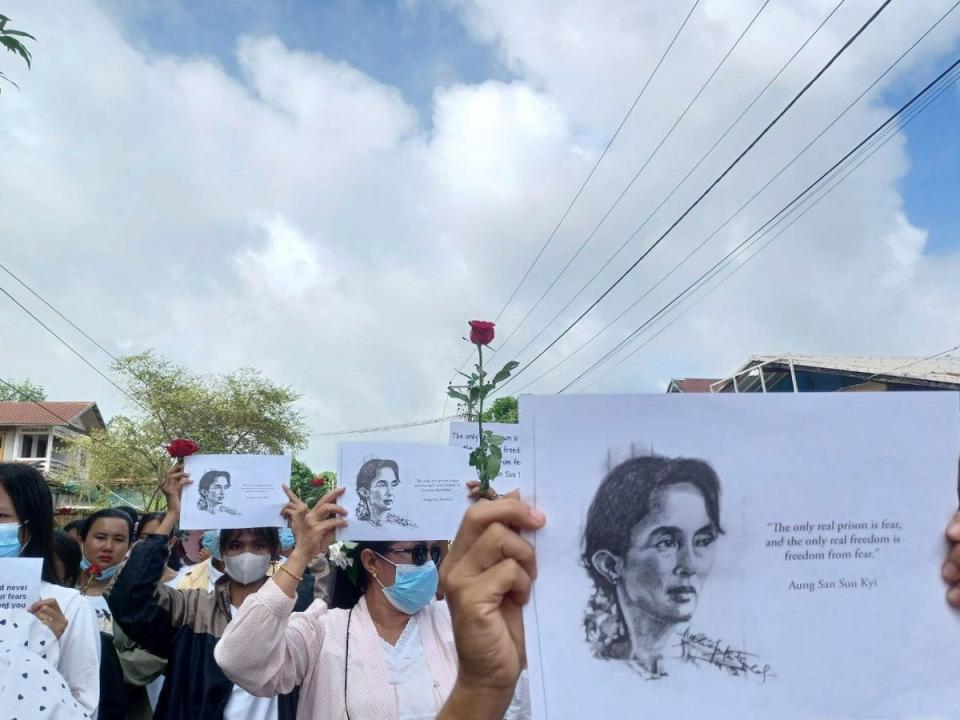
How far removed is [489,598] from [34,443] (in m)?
53.2

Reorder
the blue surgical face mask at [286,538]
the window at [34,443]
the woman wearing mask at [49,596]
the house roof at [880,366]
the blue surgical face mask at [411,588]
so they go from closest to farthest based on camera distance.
Answer: the woman wearing mask at [49,596]
the blue surgical face mask at [411,588]
the blue surgical face mask at [286,538]
the house roof at [880,366]
the window at [34,443]

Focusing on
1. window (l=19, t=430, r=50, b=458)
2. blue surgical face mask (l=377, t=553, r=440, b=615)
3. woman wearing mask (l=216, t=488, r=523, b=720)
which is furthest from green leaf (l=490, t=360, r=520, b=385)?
window (l=19, t=430, r=50, b=458)

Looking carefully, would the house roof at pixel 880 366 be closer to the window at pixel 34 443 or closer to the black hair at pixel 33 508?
the black hair at pixel 33 508

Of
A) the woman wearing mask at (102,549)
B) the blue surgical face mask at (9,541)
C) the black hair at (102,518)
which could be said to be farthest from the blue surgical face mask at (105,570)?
the blue surgical face mask at (9,541)

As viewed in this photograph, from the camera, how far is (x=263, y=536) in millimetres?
3938

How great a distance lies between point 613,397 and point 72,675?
7.67 ft

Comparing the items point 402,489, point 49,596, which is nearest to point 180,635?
point 49,596

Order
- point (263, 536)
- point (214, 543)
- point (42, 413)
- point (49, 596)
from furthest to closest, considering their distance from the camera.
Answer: point (42, 413), point (214, 543), point (263, 536), point (49, 596)

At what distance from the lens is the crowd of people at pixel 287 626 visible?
1.31 meters

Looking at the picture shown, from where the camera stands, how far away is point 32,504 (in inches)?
116

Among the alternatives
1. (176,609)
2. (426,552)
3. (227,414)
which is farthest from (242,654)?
(227,414)

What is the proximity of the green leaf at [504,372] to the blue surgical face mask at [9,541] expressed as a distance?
2.02 meters

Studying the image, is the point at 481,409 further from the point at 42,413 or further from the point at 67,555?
the point at 42,413

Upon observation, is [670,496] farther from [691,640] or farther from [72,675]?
[72,675]
